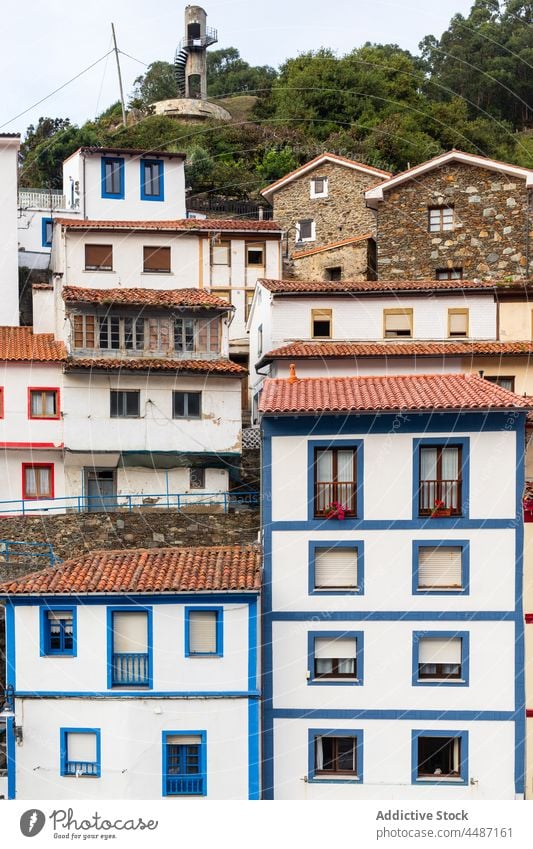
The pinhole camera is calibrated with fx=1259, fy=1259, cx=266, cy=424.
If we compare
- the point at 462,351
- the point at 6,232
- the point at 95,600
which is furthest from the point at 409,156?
the point at 95,600

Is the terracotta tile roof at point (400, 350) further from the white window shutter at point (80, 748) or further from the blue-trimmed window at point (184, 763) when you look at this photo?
the white window shutter at point (80, 748)

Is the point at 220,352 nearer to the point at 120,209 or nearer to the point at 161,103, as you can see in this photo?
the point at 120,209

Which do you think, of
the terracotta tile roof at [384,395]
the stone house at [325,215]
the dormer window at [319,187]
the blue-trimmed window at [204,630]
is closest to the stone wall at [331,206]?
the stone house at [325,215]

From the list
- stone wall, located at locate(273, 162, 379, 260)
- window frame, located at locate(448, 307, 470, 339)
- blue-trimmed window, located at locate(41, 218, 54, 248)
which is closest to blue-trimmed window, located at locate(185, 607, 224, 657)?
window frame, located at locate(448, 307, 470, 339)

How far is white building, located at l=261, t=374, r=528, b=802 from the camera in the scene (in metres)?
21.0

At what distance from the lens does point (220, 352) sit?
29.0 m

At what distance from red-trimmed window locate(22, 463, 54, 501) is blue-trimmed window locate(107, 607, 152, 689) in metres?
8.03

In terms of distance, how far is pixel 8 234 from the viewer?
36000 millimetres

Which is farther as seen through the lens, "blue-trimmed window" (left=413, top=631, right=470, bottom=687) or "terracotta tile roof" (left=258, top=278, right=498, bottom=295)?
"terracotta tile roof" (left=258, top=278, right=498, bottom=295)

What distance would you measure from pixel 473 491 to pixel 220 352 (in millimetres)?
9093

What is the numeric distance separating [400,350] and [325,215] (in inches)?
529

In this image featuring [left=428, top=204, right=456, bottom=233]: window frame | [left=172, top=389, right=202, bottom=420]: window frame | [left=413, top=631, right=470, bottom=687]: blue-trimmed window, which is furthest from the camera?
[left=428, top=204, right=456, bottom=233]: window frame

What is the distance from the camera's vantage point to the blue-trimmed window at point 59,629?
68.1 feet

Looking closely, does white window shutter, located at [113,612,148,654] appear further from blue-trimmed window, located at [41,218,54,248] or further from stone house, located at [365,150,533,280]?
blue-trimmed window, located at [41,218,54,248]
